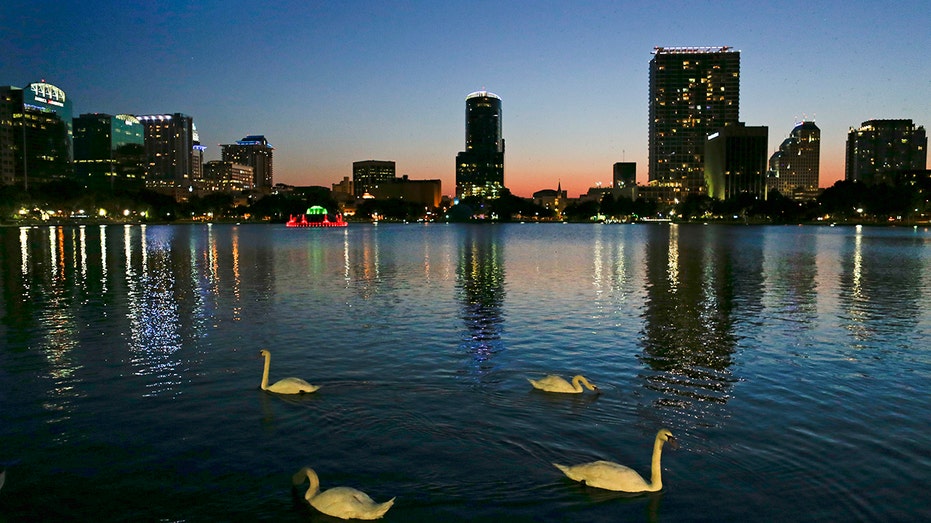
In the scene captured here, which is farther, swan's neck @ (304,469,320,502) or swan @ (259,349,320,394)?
swan @ (259,349,320,394)

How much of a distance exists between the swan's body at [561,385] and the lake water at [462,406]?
272 millimetres

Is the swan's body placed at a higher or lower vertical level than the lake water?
higher

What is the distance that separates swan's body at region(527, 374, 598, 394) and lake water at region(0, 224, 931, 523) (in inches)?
10.7

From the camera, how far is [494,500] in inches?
382

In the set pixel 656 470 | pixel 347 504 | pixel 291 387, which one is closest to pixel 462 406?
pixel 291 387

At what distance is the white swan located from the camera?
987cm

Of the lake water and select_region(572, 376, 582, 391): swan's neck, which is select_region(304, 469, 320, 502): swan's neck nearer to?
the lake water

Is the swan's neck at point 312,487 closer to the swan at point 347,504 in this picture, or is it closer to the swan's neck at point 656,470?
the swan at point 347,504

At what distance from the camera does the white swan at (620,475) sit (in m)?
9.87

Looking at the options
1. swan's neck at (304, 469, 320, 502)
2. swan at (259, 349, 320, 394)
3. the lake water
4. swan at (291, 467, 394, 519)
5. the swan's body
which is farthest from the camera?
the swan's body

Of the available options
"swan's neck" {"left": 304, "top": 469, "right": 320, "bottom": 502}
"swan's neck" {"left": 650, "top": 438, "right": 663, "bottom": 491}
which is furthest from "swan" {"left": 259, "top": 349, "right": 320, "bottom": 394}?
"swan's neck" {"left": 650, "top": 438, "right": 663, "bottom": 491}

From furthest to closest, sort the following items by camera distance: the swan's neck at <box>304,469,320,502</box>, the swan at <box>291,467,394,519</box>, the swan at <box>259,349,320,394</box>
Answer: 1. the swan at <box>259,349,320,394</box>
2. the swan's neck at <box>304,469,320,502</box>
3. the swan at <box>291,467,394,519</box>

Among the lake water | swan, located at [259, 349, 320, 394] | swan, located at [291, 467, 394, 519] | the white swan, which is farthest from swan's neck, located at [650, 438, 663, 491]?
swan, located at [259, 349, 320, 394]

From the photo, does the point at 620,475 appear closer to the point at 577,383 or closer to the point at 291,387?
the point at 577,383
